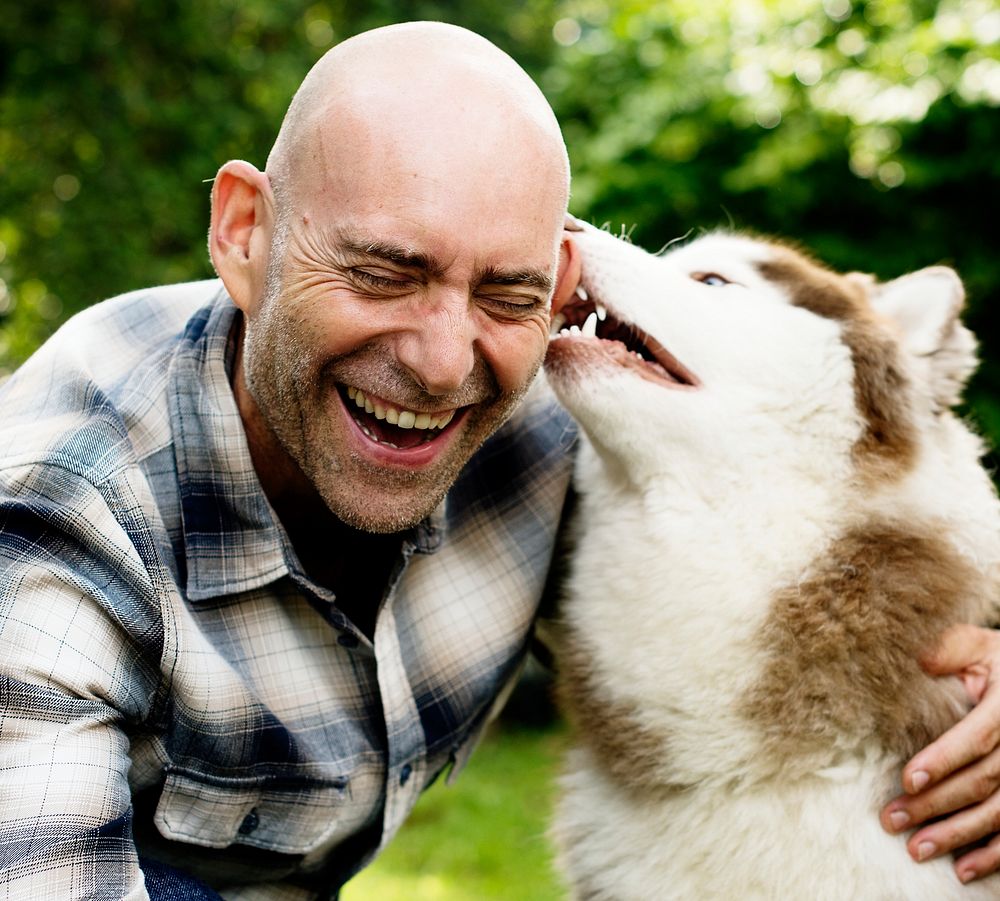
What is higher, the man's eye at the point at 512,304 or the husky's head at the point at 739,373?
the man's eye at the point at 512,304

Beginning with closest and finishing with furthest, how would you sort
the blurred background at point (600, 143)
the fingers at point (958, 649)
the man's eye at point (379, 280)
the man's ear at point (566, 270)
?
the man's eye at point (379, 280) < the fingers at point (958, 649) < the man's ear at point (566, 270) < the blurred background at point (600, 143)

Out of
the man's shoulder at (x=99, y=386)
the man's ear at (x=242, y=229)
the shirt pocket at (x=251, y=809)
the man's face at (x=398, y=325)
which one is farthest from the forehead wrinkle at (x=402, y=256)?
the shirt pocket at (x=251, y=809)

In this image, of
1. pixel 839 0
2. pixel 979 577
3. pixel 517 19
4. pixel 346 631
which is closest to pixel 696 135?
pixel 839 0

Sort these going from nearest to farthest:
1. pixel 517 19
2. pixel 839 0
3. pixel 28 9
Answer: pixel 839 0, pixel 28 9, pixel 517 19

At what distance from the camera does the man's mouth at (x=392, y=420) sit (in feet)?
7.15

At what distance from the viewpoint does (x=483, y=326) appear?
215 cm

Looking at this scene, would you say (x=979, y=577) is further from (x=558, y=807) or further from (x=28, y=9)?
(x=28, y=9)

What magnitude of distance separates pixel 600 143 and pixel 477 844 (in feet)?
11.9

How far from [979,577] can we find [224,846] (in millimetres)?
1780

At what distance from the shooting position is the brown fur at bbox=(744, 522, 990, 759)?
2.31m

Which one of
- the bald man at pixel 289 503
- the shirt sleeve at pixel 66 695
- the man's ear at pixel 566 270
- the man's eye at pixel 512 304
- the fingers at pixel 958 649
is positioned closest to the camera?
the shirt sleeve at pixel 66 695

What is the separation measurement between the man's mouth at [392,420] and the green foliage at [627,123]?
3.37 meters

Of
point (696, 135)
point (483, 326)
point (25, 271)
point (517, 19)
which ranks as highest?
point (483, 326)

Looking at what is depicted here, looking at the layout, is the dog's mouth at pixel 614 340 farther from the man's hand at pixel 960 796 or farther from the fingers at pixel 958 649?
the man's hand at pixel 960 796
